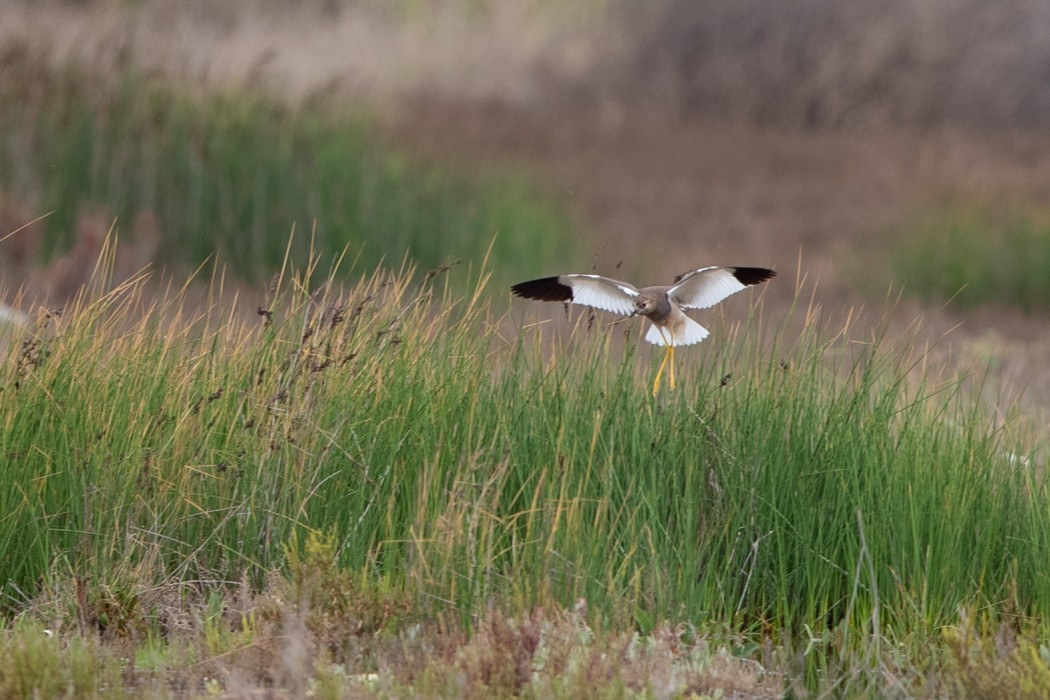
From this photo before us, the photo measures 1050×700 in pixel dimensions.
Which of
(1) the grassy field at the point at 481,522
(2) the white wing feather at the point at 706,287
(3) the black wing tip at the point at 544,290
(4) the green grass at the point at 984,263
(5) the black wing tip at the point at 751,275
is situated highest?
(5) the black wing tip at the point at 751,275

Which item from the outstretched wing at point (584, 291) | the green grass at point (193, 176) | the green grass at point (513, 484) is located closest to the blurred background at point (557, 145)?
the green grass at point (193, 176)

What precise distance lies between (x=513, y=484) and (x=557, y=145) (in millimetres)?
14715

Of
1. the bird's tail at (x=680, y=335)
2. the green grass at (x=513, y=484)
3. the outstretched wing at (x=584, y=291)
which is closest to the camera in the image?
the green grass at (x=513, y=484)

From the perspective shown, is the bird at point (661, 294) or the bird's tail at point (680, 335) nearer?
the bird at point (661, 294)

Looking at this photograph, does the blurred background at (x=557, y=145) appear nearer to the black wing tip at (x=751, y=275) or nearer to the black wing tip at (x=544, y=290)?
the black wing tip at (x=544, y=290)

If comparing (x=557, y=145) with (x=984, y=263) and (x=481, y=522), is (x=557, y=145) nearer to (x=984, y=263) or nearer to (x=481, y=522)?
(x=984, y=263)

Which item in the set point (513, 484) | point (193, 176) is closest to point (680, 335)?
point (513, 484)

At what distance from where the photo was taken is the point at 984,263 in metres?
12.1

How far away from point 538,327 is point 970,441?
4.32 ft

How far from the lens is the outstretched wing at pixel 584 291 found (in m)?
4.04

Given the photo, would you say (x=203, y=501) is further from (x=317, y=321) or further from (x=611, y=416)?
(x=611, y=416)

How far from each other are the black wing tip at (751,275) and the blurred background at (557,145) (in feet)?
1.34

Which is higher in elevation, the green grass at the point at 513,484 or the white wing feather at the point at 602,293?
the white wing feather at the point at 602,293

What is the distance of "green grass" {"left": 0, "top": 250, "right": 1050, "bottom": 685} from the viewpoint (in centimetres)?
391
